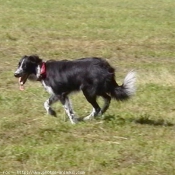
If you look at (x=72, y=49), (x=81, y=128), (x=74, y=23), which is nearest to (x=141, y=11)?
(x=74, y=23)

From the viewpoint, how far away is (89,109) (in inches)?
399

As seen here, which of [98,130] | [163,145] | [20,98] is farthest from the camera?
[20,98]

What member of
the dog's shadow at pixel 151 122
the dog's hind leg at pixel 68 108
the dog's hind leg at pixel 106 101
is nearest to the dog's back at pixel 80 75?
the dog's hind leg at pixel 68 108

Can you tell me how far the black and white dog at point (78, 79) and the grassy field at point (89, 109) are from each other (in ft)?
0.95

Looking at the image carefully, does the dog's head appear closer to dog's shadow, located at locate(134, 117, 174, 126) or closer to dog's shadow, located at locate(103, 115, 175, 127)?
dog's shadow, located at locate(103, 115, 175, 127)

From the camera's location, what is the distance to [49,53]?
16.1m

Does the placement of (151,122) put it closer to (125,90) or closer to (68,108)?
(125,90)

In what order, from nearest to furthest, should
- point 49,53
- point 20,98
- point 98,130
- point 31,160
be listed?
point 31,160
point 98,130
point 20,98
point 49,53

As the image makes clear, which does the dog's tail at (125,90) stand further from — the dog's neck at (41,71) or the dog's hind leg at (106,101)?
the dog's neck at (41,71)

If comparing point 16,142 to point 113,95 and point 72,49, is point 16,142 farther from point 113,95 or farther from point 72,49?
point 72,49

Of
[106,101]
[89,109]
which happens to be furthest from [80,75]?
[89,109]

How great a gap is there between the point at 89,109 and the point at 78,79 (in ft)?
3.59

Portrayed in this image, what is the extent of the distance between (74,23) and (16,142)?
13.5m

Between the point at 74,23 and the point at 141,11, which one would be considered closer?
the point at 74,23
